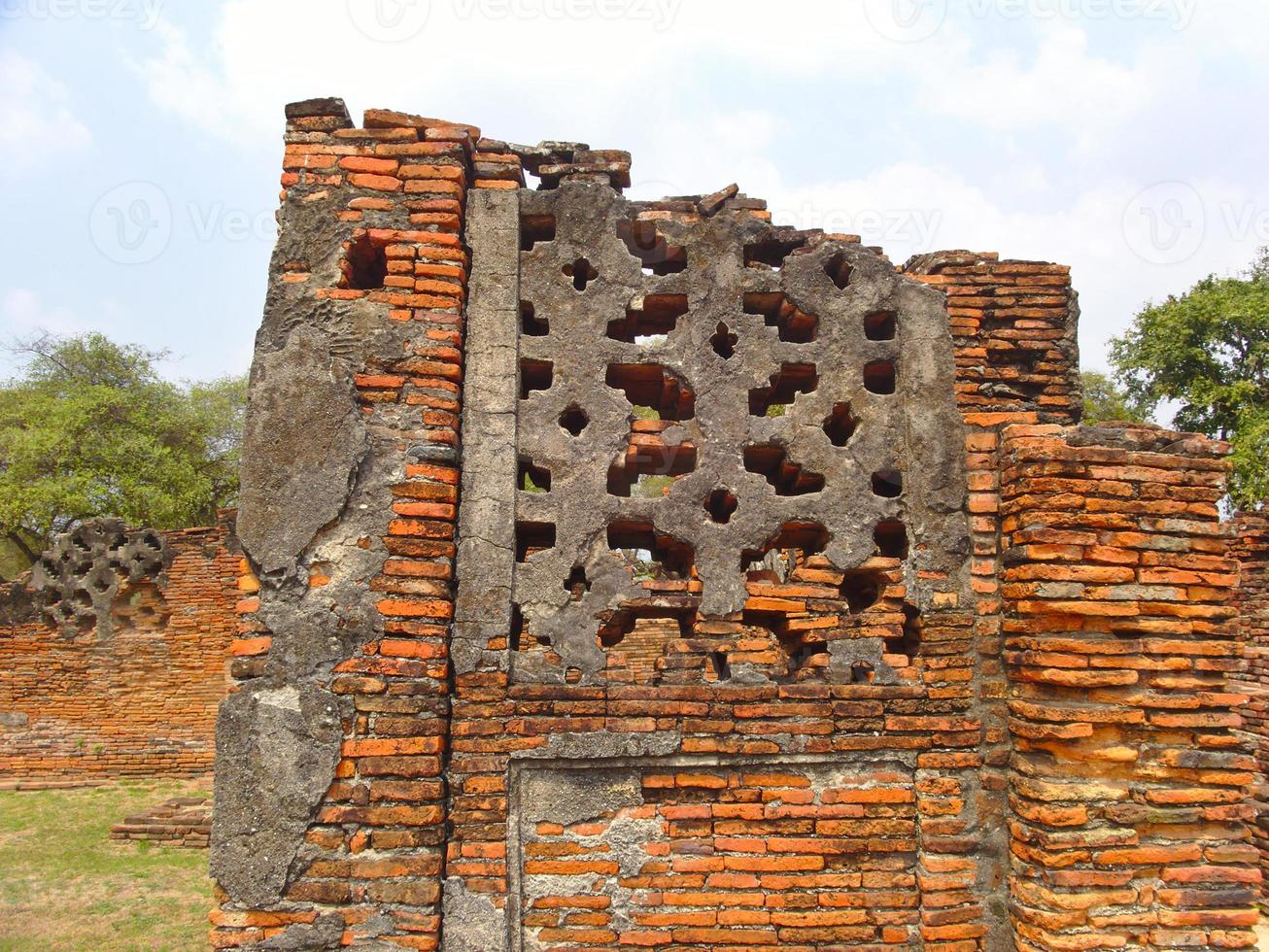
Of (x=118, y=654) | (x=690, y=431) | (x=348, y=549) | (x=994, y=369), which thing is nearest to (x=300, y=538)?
(x=348, y=549)

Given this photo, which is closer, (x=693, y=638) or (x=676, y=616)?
(x=693, y=638)

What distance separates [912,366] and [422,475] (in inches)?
95.3

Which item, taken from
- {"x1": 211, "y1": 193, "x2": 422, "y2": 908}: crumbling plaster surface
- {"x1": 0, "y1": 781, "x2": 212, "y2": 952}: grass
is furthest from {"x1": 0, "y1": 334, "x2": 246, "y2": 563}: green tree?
{"x1": 211, "y1": 193, "x2": 422, "y2": 908}: crumbling plaster surface

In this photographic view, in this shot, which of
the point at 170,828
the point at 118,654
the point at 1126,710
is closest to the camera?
the point at 1126,710

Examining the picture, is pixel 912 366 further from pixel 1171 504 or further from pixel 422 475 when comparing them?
pixel 422 475

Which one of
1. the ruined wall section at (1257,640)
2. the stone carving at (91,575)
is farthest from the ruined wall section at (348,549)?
the stone carving at (91,575)

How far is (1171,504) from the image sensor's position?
3.47 metres

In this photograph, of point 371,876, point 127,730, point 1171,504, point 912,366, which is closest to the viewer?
point 371,876

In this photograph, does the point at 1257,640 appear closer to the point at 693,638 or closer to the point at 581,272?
the point at 693,638

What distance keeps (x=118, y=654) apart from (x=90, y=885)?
20.3ft

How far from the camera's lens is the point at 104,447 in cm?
2086

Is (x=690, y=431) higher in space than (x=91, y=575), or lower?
higher

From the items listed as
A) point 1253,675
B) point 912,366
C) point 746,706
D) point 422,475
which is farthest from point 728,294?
point 1253,675

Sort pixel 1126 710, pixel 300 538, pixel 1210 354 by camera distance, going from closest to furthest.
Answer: pixel 1126 710, pixel 300 538, pixel 1210 354
